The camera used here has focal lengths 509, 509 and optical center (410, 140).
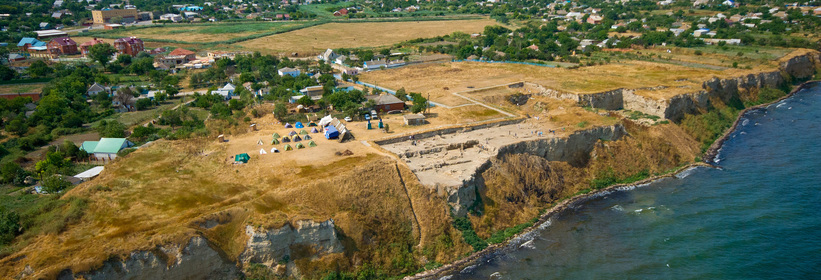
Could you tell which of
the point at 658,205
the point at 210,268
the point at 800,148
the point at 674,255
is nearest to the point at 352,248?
the point at 210,268

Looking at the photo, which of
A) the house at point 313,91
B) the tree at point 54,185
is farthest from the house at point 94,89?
the tree at point 54,185

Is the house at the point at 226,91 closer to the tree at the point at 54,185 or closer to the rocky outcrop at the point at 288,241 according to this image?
the tree at the point at 54,185

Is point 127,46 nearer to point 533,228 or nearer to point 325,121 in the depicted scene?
point 325,121

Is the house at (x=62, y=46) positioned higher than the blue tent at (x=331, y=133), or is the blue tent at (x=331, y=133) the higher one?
the blue tent at (x=331, y=133)

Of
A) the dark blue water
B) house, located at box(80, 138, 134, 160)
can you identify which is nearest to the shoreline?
the dark blue water

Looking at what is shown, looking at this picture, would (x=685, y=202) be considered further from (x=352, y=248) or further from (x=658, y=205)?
(x=352, y=248)
